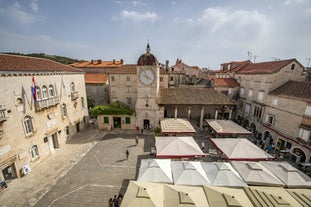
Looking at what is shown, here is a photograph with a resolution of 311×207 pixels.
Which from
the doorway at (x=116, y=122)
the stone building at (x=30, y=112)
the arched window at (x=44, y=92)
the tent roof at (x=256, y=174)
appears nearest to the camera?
the tent roof at (x=256, y=174)

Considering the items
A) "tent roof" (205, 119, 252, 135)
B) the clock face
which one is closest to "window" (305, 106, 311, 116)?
"tent roof" (205, 119, 252, 135)

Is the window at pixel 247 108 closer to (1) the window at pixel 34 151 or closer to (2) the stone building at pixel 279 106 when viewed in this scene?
(2) the stone building at pixel 279 106

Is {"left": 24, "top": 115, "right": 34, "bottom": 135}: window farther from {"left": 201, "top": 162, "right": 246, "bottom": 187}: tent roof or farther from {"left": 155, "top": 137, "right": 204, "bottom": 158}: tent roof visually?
{"left": 201, "top": 162, "right": 246, "bottom": 187}: tent roof

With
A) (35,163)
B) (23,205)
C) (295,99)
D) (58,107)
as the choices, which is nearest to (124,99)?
(58,107)

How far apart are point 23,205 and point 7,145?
5.68m

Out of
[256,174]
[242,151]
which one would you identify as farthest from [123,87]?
[256,174]

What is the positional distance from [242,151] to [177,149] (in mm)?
6646

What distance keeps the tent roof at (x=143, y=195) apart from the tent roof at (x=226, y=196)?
132 inches

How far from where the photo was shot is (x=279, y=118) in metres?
21.0

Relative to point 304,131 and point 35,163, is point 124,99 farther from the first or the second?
point 304,131

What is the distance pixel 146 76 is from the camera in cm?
2408

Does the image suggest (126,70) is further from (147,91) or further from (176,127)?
(176,127)

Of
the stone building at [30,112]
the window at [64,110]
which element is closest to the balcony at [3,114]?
the stone building at [30,112]

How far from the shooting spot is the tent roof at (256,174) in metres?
11.4
